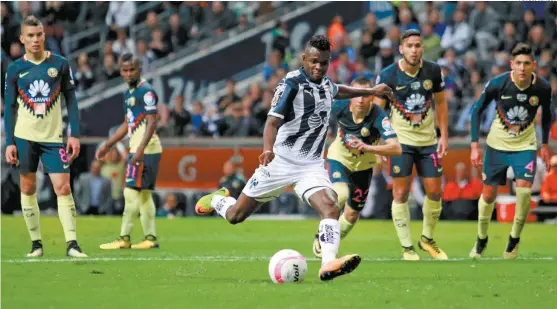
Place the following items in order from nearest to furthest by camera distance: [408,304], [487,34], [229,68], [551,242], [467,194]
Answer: [408,304], [551,242], [467,194], [487,34], [229,68]

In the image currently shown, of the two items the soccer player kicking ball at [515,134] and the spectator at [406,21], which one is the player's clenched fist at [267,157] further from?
the spectator at [406,21]

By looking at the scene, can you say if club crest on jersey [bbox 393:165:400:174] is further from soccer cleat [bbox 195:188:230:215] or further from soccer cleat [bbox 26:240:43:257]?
soccer cleat [bbox 26:240:43:257]

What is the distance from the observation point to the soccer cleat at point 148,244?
50.5ft

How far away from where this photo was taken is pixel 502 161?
14.1 metres

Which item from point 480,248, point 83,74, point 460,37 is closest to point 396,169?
point 480,248

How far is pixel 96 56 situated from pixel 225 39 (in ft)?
11.2

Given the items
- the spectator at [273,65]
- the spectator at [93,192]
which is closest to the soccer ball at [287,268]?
the spectator at [93,192]

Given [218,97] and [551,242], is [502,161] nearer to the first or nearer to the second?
[551,242]

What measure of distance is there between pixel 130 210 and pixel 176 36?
14.0 m

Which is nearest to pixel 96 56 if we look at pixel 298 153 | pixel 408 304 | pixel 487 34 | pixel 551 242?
pixel 487 34

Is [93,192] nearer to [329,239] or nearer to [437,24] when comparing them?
[437,24]

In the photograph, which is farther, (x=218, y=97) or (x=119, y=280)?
(x=218, y=97)

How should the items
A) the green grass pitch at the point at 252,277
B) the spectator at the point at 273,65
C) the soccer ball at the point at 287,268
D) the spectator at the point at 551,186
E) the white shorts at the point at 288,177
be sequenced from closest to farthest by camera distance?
the green grass pitch at the point at 252,277 < the soccer ball at the point at 287,268 < the white shorts at the point at 288,177 < the spectator at the point at 551,186 < the spectator at the point at 273,65

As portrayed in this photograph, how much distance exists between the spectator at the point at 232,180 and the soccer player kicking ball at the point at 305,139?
11.8m
